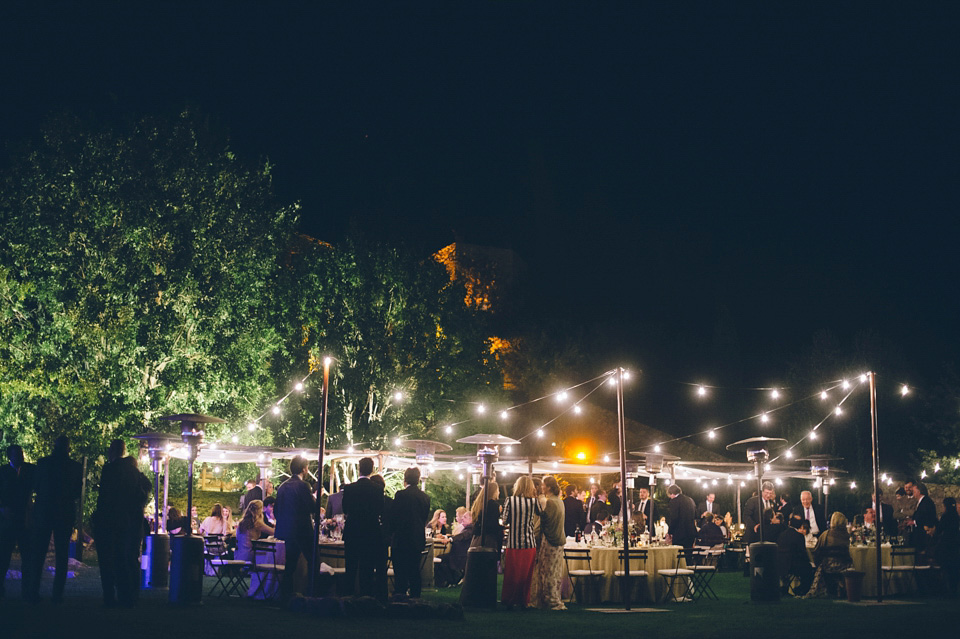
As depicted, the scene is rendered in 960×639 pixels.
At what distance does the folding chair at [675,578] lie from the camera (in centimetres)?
1276

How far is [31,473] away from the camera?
998 centimetres

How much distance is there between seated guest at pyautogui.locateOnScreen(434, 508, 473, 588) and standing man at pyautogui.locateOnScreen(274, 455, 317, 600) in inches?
191

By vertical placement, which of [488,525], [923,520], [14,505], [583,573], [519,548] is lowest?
[583,573]

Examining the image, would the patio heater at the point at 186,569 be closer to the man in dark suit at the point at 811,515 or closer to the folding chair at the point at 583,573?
the folding chair at the point at 583,573

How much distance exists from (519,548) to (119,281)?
1264cm

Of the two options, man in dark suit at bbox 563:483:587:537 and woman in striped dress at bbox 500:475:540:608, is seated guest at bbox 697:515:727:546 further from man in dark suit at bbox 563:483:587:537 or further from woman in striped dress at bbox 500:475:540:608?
woman in striped dress at bbox 500:475:540:608

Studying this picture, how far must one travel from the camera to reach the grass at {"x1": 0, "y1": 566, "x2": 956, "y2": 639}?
8.07 metres

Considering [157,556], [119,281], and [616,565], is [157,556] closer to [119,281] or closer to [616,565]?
[616,565]

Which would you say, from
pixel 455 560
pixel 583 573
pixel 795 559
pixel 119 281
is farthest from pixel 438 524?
pixel 119 281

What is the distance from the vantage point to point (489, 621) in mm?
9680

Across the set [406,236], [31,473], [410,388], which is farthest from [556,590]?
[406,236]

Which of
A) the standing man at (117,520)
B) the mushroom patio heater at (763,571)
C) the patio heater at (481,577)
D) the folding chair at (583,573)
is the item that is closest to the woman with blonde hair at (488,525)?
the patio heater at (481,577)

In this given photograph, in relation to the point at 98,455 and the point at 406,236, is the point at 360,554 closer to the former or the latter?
the point at 98,455

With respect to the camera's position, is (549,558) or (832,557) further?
(832,557)
